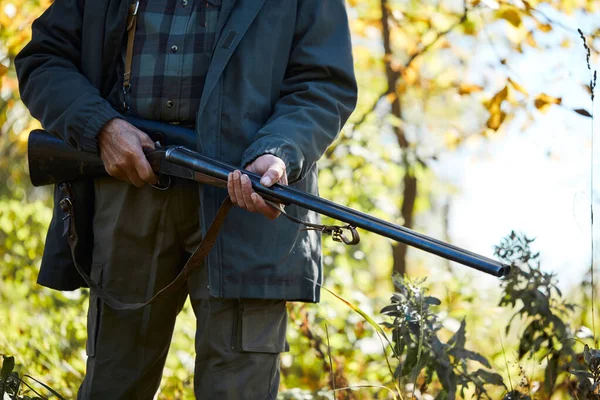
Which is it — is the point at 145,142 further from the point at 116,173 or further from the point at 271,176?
the point at 271,176

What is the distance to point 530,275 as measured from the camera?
3.13 meters

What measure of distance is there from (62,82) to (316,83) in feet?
2.84

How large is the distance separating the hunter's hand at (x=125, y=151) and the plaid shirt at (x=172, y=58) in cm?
13

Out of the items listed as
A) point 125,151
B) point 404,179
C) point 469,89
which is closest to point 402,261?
point 404,179

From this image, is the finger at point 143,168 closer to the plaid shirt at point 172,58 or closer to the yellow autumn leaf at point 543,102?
the plaid shirt at point 172,58

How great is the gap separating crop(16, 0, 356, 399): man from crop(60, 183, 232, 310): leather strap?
0.04 m

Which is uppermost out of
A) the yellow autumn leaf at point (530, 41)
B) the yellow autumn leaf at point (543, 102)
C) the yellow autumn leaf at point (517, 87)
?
the yellow autumn leaf at point (530, 41)

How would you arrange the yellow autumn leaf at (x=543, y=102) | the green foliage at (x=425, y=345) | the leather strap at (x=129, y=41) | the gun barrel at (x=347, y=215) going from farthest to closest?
the yellow autumn leaf at (x=543, y=102) → the green foliage at (x=425, y=345) → the leather strap at (x=129, y=41) → the gun barrel at (x=347, y=215)

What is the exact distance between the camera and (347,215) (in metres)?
2.08

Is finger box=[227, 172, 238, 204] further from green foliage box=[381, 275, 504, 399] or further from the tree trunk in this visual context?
the tree trunk

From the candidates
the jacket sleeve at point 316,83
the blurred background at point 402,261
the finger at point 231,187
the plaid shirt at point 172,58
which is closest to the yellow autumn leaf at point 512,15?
the blurred background at point 402,261

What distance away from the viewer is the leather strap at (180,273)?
2.27 metres

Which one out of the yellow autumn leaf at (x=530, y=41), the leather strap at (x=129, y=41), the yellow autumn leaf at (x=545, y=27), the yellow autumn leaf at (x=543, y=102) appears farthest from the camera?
the yellow autumn leaf at (x=530, y=41)

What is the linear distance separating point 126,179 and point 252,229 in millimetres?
470
